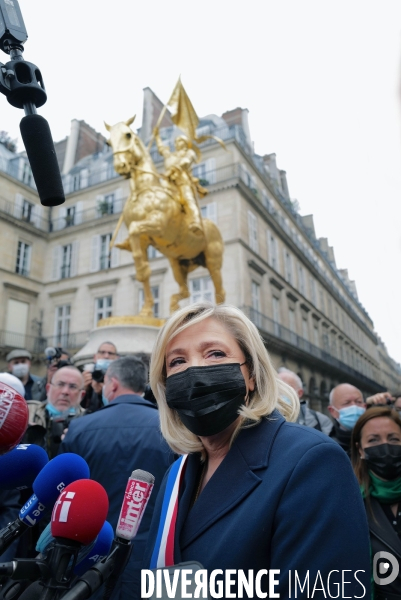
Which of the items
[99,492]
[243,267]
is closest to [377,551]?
[99,492]

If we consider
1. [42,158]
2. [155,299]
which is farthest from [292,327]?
[42,158]

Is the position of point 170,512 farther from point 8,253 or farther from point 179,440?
point 8,253

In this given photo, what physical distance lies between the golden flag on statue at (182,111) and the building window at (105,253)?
1482cm

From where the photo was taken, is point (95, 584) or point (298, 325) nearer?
point (95, 584)

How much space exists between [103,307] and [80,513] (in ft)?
78.2

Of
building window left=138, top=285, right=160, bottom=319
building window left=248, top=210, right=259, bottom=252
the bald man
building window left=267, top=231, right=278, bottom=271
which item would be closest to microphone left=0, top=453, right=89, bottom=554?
the bald man

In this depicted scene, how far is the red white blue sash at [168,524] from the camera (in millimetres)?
1301

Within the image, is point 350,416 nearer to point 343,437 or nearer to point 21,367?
point 343,437

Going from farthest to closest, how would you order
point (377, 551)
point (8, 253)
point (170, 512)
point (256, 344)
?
1. point (8, 253)
2. point (377, 551)
3. point (256, 344)
4. point (170, 512)

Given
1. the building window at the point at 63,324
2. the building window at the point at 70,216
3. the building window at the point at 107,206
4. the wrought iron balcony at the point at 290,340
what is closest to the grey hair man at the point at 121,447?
the wrought iron balcony at the point at 290,340

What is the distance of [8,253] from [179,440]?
84.5 ft

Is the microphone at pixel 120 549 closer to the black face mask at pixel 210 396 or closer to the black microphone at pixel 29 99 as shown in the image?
the black face mask at pixel 210 396

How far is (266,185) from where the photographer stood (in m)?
28.4

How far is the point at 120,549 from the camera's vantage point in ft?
3.53
